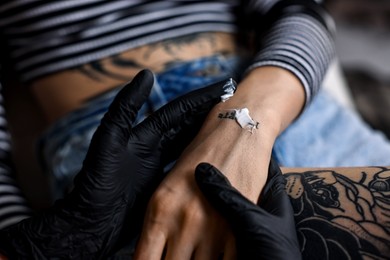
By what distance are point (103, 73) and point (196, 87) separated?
19 cm

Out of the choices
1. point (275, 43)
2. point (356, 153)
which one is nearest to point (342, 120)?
point (356, 153)

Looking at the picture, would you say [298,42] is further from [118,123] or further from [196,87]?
[118,123]

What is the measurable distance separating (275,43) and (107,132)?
37cm

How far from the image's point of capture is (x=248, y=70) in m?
0.83

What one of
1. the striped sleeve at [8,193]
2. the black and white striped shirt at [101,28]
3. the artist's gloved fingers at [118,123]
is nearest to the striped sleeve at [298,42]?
the black and white striped shirt at [101,28]

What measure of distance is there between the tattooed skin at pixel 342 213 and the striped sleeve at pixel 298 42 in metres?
0.20

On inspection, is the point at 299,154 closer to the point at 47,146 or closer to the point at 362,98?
the point at 47,146

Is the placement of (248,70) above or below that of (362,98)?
above

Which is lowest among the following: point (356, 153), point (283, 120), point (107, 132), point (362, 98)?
point (362, 98)

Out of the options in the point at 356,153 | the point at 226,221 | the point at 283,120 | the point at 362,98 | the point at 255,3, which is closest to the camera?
the point at 226,221

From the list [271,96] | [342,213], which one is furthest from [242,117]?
[342,213]

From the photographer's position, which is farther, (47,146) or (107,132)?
(47,146)

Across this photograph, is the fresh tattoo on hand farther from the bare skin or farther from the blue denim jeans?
the blue denim jeans

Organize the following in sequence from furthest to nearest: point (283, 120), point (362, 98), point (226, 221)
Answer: point (362, 98), point (283, 120), point (226, 221)
